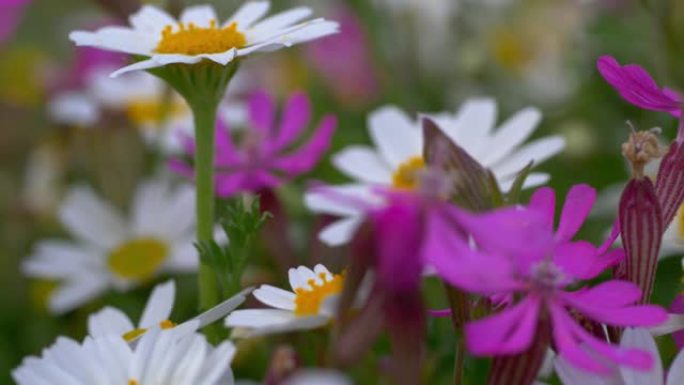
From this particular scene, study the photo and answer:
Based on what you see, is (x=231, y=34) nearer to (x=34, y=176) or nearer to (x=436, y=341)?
Result: (x=436, y=341)

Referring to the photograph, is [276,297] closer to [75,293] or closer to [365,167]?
[365,167]

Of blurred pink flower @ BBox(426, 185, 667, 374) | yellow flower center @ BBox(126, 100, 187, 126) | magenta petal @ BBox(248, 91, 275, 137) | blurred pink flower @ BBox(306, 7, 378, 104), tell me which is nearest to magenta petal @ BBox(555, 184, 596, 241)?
blurred pink flower @ BBox(426, 185, 667, 374)

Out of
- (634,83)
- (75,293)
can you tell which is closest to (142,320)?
(634,83)

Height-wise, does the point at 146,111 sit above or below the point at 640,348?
above

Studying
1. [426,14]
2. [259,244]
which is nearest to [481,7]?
[426,14]

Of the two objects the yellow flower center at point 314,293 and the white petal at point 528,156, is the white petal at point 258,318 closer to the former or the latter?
the yellow flower center at point 314,293

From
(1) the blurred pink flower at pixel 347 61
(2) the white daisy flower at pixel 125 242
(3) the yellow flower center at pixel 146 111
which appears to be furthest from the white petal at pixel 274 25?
(1) the blurred pink flower at pixel 347 61
